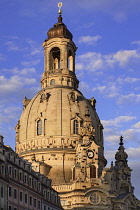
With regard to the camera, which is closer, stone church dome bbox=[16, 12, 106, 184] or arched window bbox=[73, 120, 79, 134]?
stone church dome bbox=[16, 12, 106, 184]

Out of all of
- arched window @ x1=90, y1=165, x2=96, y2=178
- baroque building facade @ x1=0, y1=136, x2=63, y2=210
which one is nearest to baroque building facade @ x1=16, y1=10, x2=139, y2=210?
arched window @ x1=90, y1=165, x2=96, y2=178

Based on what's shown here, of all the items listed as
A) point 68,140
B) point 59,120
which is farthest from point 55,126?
point 68,140

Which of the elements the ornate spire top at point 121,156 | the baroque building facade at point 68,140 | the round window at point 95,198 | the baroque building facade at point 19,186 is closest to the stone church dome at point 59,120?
the baroque building facade at point 68,140

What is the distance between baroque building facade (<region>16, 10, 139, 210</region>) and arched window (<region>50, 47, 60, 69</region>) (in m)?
0.28

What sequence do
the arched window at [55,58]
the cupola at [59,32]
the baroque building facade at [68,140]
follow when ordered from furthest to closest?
1. the cupola at [59,32]
2. the arched window at [55,58]
3. the baroque building facade at [68,140]

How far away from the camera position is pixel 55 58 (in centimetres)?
15250

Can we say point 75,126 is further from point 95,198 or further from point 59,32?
point 59,32

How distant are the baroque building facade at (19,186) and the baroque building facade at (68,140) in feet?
106

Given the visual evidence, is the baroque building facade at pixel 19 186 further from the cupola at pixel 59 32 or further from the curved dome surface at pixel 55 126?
the cupola at pixel 59 32

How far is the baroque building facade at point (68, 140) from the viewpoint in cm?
11938

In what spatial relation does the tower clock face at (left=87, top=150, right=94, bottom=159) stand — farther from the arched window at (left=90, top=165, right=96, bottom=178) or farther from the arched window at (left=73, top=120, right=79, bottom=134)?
the arched window at (left=73, top=120, right=79, bottom=134)

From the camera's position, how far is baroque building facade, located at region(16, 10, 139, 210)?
11938 centimetres

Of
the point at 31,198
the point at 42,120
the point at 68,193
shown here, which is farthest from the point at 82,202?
the point at 31,198

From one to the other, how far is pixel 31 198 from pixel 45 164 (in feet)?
162
